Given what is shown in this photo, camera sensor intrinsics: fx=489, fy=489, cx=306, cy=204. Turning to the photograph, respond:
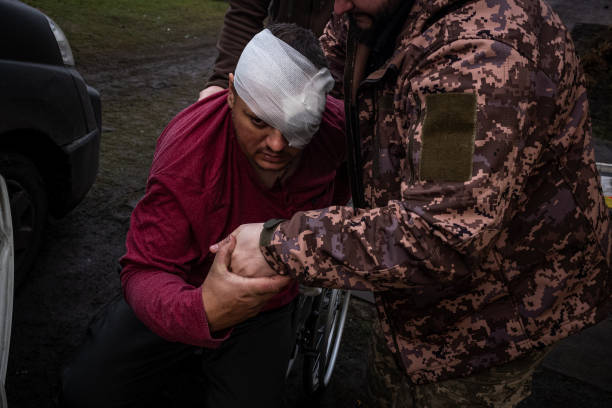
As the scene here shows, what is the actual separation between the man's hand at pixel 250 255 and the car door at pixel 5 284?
2.89 feet

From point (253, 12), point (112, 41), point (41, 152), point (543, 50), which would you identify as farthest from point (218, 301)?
point (112, 41)

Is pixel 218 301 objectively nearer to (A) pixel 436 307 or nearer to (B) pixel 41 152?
(A) pixel 436 307

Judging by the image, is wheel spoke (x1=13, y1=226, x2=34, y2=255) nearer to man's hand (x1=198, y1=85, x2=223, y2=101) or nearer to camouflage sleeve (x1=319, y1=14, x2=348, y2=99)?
man's hand (x1=198, y1=85, x2=223, y2=101)

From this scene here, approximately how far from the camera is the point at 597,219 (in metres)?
1.64

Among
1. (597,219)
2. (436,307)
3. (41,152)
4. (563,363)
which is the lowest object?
(563,363)

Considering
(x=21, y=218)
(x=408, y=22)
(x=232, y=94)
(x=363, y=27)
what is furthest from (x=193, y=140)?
(x=21, y=218)

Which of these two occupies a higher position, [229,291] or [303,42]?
[303,42]

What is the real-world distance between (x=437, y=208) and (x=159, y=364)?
4.56 feet

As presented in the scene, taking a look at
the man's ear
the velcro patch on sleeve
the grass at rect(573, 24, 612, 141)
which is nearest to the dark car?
the man's ear

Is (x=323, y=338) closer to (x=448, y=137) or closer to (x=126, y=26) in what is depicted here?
(x=448, y=137)

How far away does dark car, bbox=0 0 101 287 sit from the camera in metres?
2.85

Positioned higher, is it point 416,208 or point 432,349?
point 416,208

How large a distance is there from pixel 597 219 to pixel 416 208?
2.51 feet

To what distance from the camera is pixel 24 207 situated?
3.17 m
